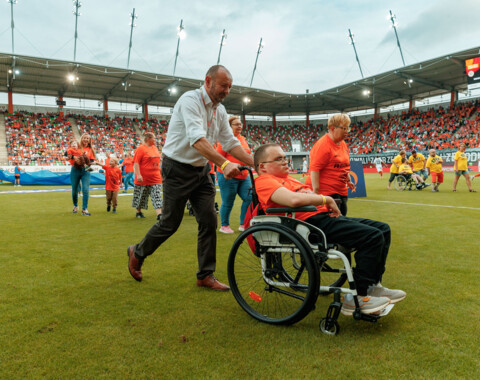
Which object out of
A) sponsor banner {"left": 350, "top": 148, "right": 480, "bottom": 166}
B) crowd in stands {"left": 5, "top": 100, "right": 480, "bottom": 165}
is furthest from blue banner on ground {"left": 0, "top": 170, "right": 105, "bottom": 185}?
sponsor banner {"left": 350, "top": 148, "right": 480, "bottom": 166}

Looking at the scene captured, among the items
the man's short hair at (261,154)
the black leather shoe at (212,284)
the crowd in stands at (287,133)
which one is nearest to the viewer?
the man's short hair at (261,154)

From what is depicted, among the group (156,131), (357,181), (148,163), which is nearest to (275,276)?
(148,163)

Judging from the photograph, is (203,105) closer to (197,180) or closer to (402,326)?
(197,180)

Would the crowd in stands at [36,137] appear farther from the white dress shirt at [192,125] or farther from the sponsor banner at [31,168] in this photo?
the white dress shirt at [192,125]

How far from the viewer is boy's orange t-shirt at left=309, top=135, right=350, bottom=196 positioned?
312 centimetres

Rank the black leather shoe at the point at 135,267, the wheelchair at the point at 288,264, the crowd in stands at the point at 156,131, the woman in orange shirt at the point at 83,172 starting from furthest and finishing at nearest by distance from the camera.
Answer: the crowd in stands at the point at 156,131 → the woman in orange shirt at the point at 83,172 → the black leather shoe at the point at 135,267 → the wheelchair at the point at 288,264

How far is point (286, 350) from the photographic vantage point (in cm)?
178

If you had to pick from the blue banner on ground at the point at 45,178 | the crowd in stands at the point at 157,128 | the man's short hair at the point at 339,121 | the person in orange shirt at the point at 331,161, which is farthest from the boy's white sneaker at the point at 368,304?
the crowd in stands at the point at 157,128

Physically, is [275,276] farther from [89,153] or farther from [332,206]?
[89,153]

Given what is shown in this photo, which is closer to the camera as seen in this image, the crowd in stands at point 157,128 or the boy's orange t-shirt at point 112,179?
the boy's orange t-shirt at point 112,179

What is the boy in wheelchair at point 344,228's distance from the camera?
200 centimetres

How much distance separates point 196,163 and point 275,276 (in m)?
1.11

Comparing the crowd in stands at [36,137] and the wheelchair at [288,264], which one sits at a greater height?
the crowd in stands at [36,137]

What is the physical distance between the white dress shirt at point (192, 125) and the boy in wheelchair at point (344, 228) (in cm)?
57
